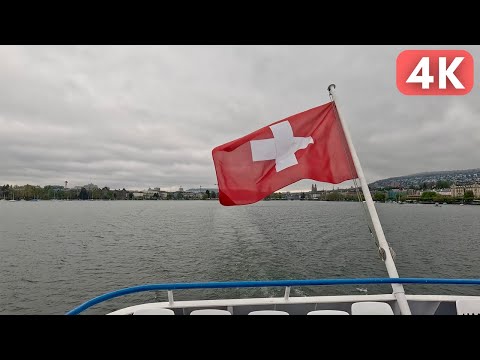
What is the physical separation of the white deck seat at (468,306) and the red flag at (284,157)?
7.09ft

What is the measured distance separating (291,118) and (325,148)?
627 mm

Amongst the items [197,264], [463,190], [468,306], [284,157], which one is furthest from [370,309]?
[463,190]

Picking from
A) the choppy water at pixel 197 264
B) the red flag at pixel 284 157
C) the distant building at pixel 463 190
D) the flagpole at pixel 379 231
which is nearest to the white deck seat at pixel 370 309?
the flagpole at pixel 379 231

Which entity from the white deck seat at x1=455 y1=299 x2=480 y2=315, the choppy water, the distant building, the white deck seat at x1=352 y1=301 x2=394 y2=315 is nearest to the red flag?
the white deck seat at x1=352 y1=301 x2=394 y2=315

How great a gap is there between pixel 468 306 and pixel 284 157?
3059mm

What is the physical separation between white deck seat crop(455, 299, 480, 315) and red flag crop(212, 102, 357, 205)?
2160mm

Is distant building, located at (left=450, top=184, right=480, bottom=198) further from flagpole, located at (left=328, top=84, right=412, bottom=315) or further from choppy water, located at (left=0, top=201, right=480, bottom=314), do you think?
flagpole, located at (left=328, top=84, right=412, bottom=315)

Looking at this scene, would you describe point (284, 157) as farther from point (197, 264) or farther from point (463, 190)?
point (463, 190)

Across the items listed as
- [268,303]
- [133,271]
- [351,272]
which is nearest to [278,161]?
[268,303]

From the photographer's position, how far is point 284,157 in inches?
155

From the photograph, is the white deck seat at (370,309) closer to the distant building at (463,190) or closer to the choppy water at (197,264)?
the choppy water at (197,264)

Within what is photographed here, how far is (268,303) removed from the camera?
3.91 m

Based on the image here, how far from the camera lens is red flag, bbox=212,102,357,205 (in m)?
3.83
